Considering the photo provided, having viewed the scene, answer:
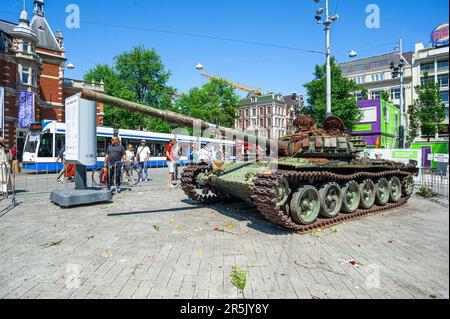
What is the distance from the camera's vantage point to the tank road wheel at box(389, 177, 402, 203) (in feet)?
29.8

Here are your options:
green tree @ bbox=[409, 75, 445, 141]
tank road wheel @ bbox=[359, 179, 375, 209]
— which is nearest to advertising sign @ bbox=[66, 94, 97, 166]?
tank road wheel @ bbox=[359, 179, 375, 209]

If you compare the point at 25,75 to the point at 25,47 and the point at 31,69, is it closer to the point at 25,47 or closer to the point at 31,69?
the point at 31,69

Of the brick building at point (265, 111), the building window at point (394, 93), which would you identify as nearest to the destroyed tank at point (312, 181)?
the building window at point (394, 93)

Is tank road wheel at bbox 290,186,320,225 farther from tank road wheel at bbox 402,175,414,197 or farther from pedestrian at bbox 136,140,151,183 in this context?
pedestrian at bbox 136,140,151,183

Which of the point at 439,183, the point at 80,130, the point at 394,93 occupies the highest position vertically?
the point at 394,93

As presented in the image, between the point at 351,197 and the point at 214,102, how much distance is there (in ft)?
140

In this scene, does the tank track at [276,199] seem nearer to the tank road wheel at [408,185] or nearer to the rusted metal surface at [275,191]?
the rusted metal surface at [275,191]

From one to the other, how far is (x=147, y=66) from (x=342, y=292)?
4497 cm

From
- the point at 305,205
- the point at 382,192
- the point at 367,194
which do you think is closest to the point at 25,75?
the point at 305,205

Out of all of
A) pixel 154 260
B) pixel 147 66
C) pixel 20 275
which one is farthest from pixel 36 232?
pixel 147 66

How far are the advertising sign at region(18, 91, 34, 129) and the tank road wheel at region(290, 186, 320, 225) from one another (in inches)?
1266

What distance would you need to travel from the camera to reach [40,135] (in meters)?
18.1

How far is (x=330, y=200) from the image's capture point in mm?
7066

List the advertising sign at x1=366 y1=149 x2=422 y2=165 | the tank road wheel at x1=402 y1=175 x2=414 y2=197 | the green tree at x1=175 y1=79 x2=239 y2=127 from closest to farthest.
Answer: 1. the tank road wheel at x1=402 y1=175 x2=414 y2=197
2. the advertising sign at x1=366 y1=149 x2=422 y2=165
3. the green tree at x1=175 y1=79 x2=239 y2=127
